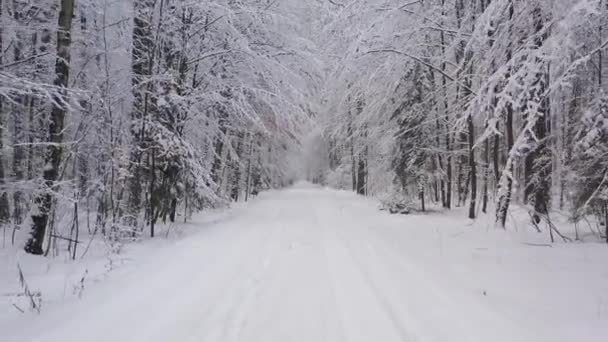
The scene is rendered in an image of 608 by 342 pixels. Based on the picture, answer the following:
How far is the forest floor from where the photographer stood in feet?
9.77

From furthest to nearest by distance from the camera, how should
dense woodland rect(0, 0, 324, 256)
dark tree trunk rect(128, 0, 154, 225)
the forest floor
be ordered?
dark tree trunk rect(128, 0, 154, 225), dense woodland rect(0, 0, 324, 256), the forest floor

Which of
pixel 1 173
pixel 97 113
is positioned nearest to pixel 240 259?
pixel 97 113

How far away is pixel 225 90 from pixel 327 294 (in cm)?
730

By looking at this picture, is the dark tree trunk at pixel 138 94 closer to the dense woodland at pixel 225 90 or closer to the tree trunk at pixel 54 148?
the dense woodland at pixel 225 90

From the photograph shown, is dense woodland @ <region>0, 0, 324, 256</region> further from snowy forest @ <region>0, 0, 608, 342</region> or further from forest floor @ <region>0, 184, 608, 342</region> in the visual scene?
forest floor @ <region>0, 184, 608, 342</region>

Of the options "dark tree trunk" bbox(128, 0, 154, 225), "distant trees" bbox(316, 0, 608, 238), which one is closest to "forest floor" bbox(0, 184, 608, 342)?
"distant trees" bbox(316, 0, 608, 238)

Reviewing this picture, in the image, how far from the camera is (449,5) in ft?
33.1

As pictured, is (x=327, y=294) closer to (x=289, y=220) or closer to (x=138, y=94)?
(x=289, y=220)

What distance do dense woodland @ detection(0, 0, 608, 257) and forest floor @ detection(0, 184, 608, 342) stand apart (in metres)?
1.56

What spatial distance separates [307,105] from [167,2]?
4580 mm

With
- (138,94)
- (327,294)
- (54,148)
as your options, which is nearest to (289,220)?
(138,94)

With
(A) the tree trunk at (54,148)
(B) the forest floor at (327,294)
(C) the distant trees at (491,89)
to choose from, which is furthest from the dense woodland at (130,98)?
(C) the distant trees at (491,89)

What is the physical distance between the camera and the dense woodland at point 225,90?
19.1ft

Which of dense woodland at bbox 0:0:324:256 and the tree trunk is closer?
the tree trunk
